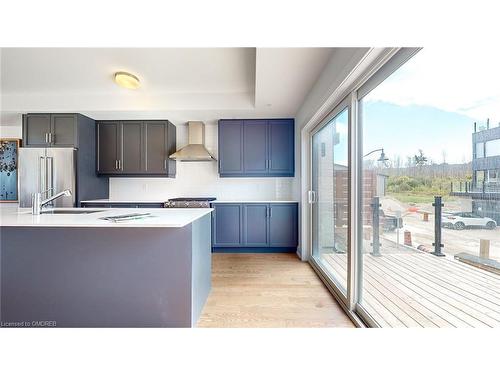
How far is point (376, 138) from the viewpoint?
1749 mm

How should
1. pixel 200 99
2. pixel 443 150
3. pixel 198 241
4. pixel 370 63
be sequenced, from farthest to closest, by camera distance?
pixel 200 99 → pixel 198 241 → pixel 370 63 → pixel 443 150

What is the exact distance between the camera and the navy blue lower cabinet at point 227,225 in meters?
4.00

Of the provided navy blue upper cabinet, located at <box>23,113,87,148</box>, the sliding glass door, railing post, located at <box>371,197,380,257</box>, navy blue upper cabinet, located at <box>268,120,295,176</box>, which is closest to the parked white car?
railing post, located at <box>371,197,380,257</box>

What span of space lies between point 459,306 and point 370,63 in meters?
1.45

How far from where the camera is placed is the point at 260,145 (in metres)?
4.18

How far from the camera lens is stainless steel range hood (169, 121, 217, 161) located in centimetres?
407

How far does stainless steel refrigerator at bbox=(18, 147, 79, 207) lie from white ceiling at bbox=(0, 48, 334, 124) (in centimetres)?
68

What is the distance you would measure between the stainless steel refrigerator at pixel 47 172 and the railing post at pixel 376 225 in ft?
13.4

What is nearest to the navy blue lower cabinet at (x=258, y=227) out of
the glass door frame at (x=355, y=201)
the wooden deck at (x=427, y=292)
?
the glass door frame at (x=355, y=201)

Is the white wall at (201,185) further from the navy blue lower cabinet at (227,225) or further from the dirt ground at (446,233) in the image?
the dirt ground at (446,233)

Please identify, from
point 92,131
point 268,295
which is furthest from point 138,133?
point 268,295
